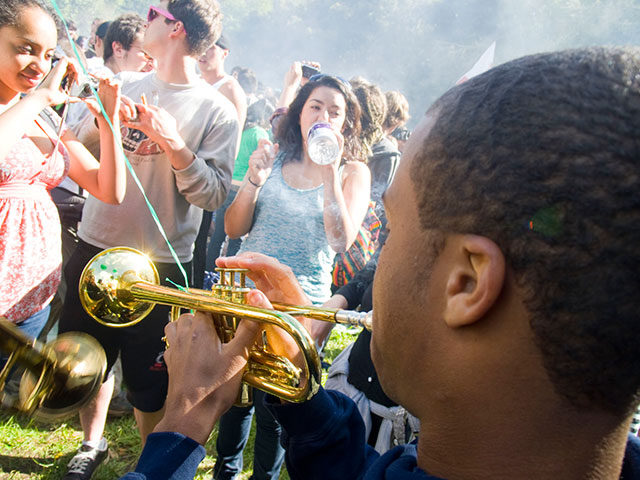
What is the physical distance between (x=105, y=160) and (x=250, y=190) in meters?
0.84

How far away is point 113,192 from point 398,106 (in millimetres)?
4109

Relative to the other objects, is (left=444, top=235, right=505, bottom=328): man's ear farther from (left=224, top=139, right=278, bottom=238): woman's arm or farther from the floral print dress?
the floral print dress

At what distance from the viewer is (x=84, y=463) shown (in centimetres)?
301

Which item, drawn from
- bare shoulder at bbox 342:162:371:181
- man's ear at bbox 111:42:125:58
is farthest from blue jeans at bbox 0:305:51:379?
man's ear at bbox 111:42:125:58

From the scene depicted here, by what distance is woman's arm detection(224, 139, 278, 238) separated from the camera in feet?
9.72

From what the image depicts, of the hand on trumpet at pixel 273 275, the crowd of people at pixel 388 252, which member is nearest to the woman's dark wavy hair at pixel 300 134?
the crowd of people at pixel 388 252

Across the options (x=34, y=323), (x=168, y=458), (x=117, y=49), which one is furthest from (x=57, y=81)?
(x=117, y=49)

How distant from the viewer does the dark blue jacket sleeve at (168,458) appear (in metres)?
1.25

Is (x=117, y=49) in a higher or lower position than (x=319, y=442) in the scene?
higher

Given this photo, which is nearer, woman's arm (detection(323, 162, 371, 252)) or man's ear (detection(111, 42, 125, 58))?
woman's arm (detection(323, 162, 371, 252))

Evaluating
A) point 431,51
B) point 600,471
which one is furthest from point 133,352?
point 431,51

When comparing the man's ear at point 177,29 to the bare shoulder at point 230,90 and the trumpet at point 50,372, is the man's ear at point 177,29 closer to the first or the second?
the trumpet at point 50,372

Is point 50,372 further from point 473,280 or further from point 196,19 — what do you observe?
point 196,19

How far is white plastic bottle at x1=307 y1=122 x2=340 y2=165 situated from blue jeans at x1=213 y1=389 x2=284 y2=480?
1.41 meters
